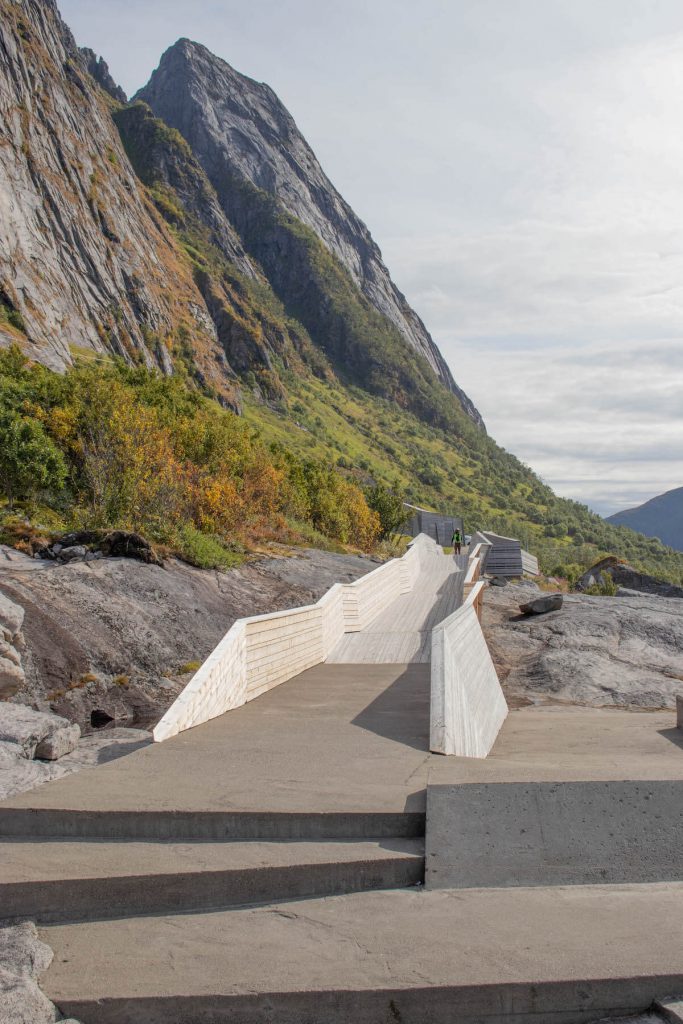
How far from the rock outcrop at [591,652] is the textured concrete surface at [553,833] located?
289 inches

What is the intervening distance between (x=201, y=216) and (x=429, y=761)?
521 ft

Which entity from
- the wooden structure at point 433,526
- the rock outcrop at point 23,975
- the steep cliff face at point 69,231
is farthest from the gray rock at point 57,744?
Answer: the wooden structure at point 433,526

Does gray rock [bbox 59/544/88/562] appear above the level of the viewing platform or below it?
above

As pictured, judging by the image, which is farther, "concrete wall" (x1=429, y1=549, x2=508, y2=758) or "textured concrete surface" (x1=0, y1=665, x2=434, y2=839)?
"concrete wall" (x1=429, y1=549, x2=508, y2=758)

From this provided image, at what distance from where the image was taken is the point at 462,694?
7789 mm

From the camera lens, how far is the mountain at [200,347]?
71.6ft

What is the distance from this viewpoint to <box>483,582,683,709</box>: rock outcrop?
12.6m

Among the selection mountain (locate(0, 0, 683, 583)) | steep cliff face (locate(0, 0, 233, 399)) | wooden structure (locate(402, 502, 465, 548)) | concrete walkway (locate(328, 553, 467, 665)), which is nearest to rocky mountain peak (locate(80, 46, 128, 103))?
mountain (locate(0, 0, 683, 583))

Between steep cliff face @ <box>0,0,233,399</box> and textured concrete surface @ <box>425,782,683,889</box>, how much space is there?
132 ft

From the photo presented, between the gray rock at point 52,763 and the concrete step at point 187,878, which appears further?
the gray rock at point 52,763

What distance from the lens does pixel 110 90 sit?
17900 centimetres

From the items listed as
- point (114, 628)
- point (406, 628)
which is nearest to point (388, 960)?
point (114, 628)

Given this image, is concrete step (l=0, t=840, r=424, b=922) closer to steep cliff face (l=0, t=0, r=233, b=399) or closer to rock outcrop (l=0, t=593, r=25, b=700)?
rock outcrop (l=0, t=593, r=25, b=700)

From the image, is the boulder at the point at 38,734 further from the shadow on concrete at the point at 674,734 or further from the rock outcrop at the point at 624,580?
the rock outcrop at the point at 624,580
